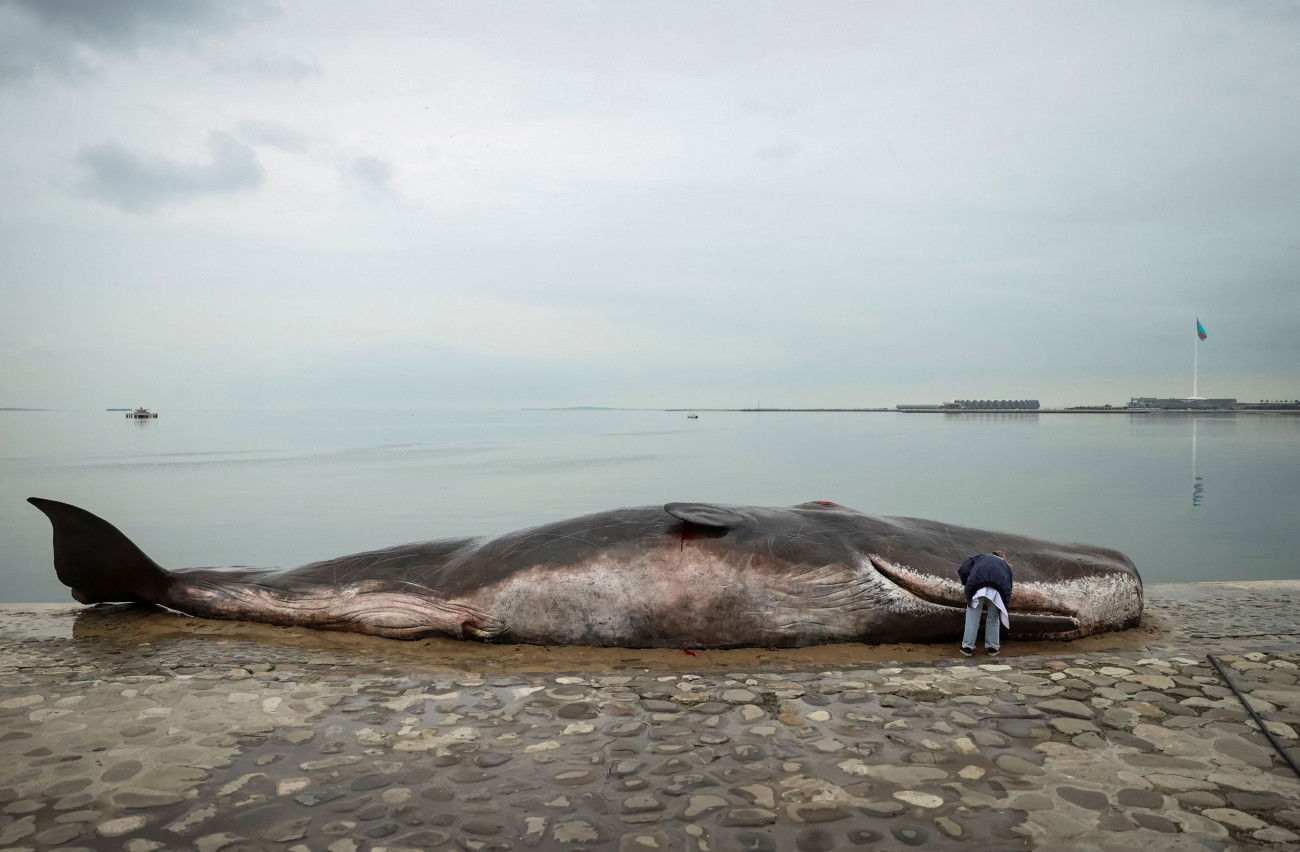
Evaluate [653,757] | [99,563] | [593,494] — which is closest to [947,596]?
[653,757]

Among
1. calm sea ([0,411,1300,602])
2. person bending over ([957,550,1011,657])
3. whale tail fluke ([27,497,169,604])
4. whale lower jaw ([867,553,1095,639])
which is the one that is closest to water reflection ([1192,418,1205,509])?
calm sea ([0,411,1300,602])

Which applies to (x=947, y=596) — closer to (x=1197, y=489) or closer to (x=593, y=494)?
(x=593, y=494)

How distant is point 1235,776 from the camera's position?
4082 mm

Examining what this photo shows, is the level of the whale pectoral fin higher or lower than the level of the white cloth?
higher

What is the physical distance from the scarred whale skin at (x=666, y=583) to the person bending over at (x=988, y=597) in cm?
36

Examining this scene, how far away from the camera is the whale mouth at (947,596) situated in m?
7.67

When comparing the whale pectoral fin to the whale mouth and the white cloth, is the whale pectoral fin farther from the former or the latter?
the white cloth

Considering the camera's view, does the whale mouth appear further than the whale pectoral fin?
Yes

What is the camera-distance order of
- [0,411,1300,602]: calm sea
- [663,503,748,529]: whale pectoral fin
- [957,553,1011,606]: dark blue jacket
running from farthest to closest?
[0,411,1300,602]: calm sea < [663,503,748,529]: whale pectoral fin < [957,553,1011,606]: dark blue jacket

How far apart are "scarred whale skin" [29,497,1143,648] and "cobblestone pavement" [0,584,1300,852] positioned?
1065 mm

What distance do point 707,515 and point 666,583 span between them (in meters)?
0.81

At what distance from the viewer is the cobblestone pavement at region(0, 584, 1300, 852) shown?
3.61 m

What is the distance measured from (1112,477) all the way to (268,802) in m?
35.3

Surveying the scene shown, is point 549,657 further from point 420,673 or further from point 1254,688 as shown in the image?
point 1254,688
